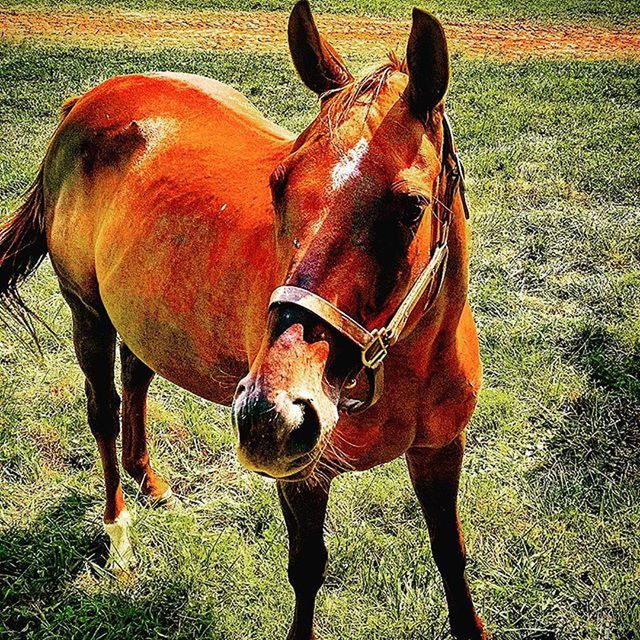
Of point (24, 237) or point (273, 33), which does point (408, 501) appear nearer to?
point (24, 237)

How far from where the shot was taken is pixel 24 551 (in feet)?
9.84

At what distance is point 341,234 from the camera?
144 centimetres

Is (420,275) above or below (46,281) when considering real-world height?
above

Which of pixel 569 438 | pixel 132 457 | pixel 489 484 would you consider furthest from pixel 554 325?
pixel 132 457

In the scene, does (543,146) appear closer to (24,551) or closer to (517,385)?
(517,385)

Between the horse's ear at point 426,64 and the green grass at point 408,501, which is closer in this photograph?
the horse's ear at point 426,64

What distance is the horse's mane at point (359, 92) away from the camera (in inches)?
61.8

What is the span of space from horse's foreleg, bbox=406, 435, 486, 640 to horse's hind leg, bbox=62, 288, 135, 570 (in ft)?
4.56

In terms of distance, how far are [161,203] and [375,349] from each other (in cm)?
133

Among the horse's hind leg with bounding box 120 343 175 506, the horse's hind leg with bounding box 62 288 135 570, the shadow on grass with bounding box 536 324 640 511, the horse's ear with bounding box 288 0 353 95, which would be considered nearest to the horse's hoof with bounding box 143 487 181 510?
the horse's hind leg with bounding box 120 343 175 506

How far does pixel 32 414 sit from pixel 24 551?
1.02m

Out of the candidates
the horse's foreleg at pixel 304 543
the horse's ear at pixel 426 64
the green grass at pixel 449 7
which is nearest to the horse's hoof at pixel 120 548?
the horse's foreleg at pixel 304 543

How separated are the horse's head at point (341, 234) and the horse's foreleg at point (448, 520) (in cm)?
89

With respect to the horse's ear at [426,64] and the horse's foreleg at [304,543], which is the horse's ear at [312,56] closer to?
the horse's ear at [426,64]
